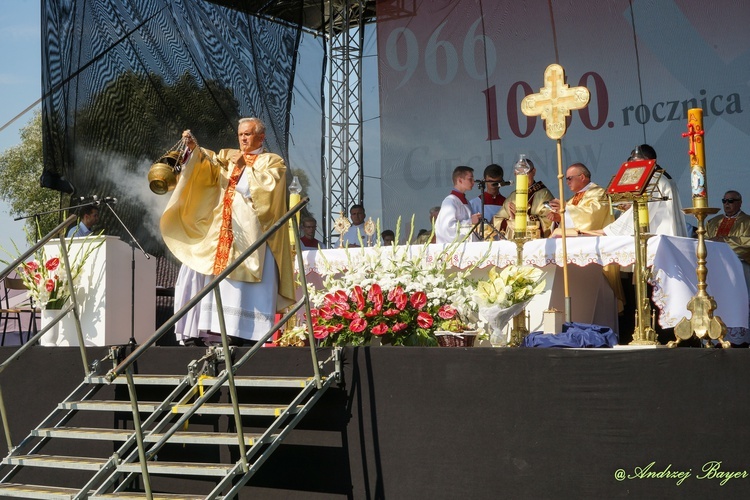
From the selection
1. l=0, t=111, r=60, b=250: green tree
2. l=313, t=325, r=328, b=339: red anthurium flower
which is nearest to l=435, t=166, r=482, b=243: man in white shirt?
l=313, t=325, r=328, b=339: red anthurium flower

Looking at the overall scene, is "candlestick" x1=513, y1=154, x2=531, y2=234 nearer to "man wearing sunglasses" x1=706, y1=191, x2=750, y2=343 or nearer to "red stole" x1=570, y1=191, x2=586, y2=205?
"red stole" x1=570, y1=191, x2=586, y2=205

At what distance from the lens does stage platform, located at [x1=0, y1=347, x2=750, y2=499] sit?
3631 millimetres

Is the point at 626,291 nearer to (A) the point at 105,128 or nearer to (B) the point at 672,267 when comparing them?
(B) the point at 672,267

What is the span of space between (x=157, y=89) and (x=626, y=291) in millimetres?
5861

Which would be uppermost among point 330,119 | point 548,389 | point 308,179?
point 330,119

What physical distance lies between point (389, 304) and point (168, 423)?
1.35 m

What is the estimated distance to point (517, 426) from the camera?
13.3 feet

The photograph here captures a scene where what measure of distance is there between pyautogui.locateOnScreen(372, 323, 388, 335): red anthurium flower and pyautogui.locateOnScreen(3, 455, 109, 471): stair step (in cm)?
147

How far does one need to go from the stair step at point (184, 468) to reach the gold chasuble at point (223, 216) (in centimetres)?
187

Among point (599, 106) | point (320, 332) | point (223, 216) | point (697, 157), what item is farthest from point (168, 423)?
point (599, 106)

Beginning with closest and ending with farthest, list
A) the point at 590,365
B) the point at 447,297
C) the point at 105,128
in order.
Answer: the point at 590,365, the point at 447,297, the point at 105,128

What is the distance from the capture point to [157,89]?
1083 centimetres

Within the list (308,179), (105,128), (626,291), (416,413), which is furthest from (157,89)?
(416,413)

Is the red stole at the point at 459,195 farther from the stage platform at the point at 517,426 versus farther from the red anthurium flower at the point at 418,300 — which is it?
the stage platform at the point at 517,426
